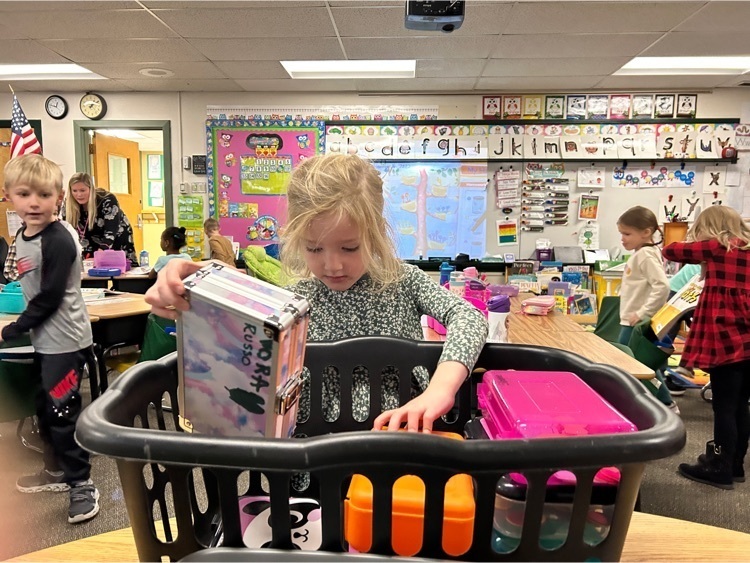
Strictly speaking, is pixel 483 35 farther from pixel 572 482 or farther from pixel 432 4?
pixel 572 482

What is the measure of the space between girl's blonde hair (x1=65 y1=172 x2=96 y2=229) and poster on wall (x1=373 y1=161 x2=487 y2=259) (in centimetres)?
251

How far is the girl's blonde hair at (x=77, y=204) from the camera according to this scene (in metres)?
4.11

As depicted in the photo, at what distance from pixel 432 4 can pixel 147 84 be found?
3.52 metres

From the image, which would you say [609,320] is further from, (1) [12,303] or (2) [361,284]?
(1) [12,303]

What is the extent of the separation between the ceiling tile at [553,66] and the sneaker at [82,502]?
3.81m

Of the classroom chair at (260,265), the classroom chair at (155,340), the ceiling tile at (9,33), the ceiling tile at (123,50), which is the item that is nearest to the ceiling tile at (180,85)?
the ceiling tile at (123,50)

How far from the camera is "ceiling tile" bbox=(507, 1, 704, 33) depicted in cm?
309

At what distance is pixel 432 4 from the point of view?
2543mm

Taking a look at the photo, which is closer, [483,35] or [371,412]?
[371,412]

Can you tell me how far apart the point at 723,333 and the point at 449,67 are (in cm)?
295

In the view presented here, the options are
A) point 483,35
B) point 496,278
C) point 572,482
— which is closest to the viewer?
point 572,482

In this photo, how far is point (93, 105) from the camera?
5.40 meters

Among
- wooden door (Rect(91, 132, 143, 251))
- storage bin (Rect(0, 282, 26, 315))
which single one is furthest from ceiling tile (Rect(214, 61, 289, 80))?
storage bin (Rect(0, 282, 26, 315))

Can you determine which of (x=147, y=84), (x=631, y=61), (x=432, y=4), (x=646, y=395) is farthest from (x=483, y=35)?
(x=646, y=395)
